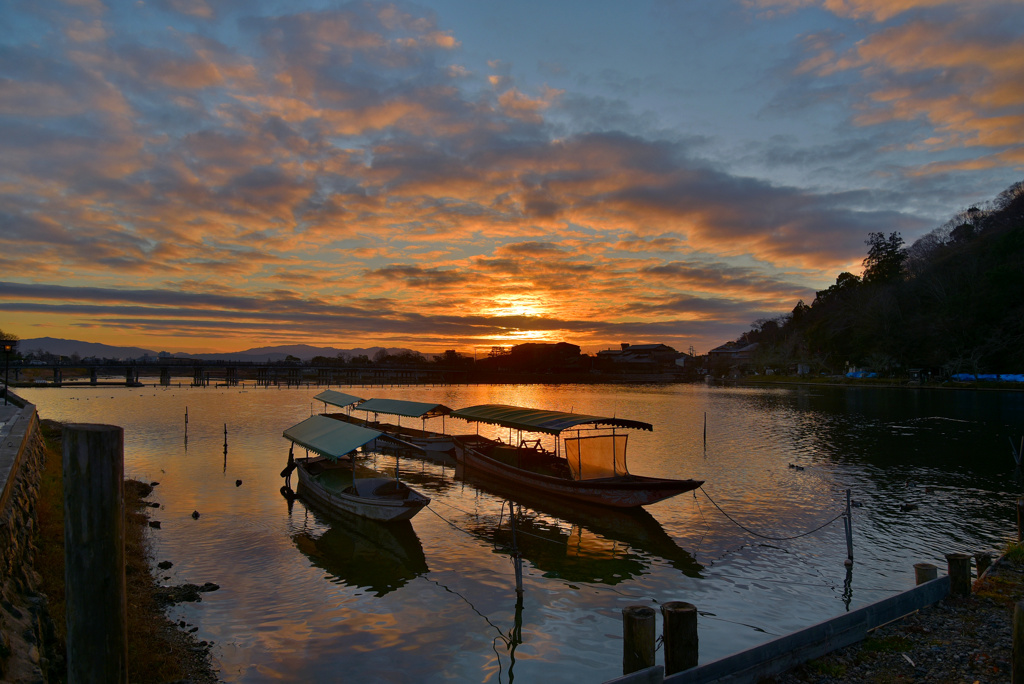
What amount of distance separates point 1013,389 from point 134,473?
11497 cm

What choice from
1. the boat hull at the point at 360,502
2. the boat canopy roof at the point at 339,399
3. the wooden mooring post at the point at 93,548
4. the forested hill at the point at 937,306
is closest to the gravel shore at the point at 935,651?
the wooden mooring post at the point at 93,548

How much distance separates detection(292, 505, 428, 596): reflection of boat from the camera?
17.1 metres

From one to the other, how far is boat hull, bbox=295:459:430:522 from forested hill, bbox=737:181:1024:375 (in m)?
111

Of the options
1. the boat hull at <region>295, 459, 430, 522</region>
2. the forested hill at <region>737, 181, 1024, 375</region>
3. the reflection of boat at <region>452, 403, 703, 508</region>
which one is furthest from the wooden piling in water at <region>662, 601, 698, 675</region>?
the forested hill at <region>737, 181, 1024, 375</region>

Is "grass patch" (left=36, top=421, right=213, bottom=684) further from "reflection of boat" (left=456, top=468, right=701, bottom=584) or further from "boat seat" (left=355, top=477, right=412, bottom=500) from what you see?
"reflection of boat" (left=456, top=468, right=701, bottom=584)

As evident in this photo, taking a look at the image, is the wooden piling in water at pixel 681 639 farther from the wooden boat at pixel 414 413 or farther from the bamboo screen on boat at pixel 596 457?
the wooden boat at pixel 414 413

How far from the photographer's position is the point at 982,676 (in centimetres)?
813

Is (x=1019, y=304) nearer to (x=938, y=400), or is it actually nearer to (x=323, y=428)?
(x=938, y=400)

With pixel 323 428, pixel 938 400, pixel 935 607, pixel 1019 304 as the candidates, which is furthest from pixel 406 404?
pixel 1019 304

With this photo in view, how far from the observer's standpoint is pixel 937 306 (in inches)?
4114

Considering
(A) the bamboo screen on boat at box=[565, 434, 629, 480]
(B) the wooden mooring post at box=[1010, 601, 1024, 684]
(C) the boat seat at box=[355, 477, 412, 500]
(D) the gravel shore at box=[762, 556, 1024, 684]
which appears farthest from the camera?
(A) the bamboo screen on boat at box=[565, 434, 629, 480]

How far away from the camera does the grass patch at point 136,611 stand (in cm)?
1073

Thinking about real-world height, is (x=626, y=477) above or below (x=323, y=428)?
below

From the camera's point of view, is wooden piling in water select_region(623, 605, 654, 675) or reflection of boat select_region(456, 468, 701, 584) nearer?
wooden piling in water select_region(623, 605, 654, 675)
